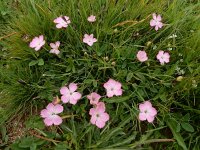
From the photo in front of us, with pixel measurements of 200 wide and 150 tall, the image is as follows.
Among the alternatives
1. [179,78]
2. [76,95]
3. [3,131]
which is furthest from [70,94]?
[179,78]

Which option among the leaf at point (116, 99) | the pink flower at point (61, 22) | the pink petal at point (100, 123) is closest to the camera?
the pink petal at point (100, 123)

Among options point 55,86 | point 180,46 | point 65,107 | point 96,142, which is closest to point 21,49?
point 55,86

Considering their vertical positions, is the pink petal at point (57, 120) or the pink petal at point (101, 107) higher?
the pink petal at point (101, 107)

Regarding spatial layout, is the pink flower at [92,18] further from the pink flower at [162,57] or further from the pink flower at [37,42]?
the pink flower at [162,57]

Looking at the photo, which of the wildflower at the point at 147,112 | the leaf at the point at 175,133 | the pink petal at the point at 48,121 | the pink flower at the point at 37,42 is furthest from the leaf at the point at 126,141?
the pink flower at the point at 37,42

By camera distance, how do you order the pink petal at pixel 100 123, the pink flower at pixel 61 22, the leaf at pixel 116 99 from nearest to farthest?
the pink petal at pixel 100 123 < the leaf at pixel 116 99 < the pink flower at pixel 61 22

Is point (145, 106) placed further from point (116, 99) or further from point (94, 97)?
point (94, 97)
